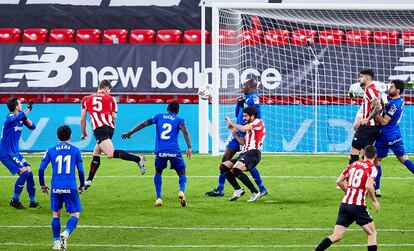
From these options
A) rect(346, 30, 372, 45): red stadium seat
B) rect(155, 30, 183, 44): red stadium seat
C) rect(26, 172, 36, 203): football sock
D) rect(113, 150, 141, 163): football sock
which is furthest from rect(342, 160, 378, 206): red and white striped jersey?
rect(155, 30, 183, 44): red stadium seat

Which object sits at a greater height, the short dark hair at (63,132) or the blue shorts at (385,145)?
Result: the short dark hair at (63,132)

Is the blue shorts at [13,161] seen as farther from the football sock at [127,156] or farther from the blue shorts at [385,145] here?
the blue shorts at [385,145]

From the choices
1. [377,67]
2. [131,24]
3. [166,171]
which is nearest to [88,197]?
[166,171]

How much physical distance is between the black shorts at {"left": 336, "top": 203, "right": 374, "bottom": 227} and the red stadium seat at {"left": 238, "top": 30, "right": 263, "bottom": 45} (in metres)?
14.0

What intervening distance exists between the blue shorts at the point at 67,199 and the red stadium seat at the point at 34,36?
1597 cm

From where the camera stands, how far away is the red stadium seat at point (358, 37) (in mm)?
27566

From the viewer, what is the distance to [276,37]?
2739 centimetres

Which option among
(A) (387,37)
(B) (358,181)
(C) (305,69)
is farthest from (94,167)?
(A) (387,37)

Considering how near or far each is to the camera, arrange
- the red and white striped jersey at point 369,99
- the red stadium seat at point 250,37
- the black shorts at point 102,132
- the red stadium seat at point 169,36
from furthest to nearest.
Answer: the red stadium seat at point 169,36
the red stadium seat at point 250,37
the black shorts at point 102,132
the red and white striped jersey at point 369,99

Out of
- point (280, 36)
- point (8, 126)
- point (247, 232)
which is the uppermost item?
point (280, 36)

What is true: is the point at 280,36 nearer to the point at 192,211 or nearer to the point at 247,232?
the point at 192,211

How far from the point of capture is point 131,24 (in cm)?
3114

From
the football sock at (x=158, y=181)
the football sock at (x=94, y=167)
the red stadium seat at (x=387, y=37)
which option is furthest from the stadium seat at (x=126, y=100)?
the football sock at (x=158, y=181)

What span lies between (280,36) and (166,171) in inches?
233
